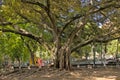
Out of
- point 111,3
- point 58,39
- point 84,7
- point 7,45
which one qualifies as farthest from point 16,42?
point 111,3

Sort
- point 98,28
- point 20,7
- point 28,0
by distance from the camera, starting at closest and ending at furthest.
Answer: point 28,0
point 20,7
point 98,28

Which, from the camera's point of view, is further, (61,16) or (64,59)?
(61,16)

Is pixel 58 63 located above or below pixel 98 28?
below

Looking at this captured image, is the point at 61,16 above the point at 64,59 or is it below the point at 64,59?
above

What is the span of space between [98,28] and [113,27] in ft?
7.40

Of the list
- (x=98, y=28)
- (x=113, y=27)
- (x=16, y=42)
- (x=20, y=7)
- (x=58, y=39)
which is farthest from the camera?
(x=16, y=42)

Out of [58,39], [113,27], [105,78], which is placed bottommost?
[105,78]

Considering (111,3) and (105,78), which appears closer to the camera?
(105,78)

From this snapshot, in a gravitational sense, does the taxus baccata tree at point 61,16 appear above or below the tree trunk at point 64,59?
above

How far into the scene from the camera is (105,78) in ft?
43.4

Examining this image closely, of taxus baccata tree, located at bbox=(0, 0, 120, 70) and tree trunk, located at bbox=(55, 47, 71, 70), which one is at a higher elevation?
taxus baccata tree, located at bbox=(0, 0, 120, 70)

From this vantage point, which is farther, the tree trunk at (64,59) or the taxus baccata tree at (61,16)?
the tree trunk at (64,59)

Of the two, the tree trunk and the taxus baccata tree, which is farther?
the tree trunk

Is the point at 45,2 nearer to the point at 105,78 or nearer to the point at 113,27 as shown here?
the point at 105,78
